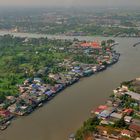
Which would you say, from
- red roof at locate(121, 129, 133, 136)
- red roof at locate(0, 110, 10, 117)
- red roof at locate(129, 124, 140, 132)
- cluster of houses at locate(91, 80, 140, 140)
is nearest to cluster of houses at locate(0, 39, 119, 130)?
red roof at locate(0, 110, 10, 117)

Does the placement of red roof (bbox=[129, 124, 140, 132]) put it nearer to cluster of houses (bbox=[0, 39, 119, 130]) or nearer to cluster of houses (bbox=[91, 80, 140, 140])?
cluster of houses (bbox=[91, 80, 140, 140])

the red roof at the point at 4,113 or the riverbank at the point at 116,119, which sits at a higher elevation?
the riverbank at the point at 116,119

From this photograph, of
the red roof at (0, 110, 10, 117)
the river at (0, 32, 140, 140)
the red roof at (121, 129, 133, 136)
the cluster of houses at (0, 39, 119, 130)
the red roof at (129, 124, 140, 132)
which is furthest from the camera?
the cluster of houses at (0, 39, 119, 130)

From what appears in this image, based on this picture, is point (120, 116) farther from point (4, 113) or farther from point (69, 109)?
point (4, 113)

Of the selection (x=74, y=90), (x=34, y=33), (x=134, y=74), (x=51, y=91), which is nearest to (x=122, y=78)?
(x=134, y=74)

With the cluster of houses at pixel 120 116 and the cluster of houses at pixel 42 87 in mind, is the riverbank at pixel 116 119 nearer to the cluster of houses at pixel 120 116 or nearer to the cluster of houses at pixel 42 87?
the cluster of houses at pixel 120 116

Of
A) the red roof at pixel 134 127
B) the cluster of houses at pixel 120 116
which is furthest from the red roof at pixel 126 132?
the red roof at pixel 134 127
